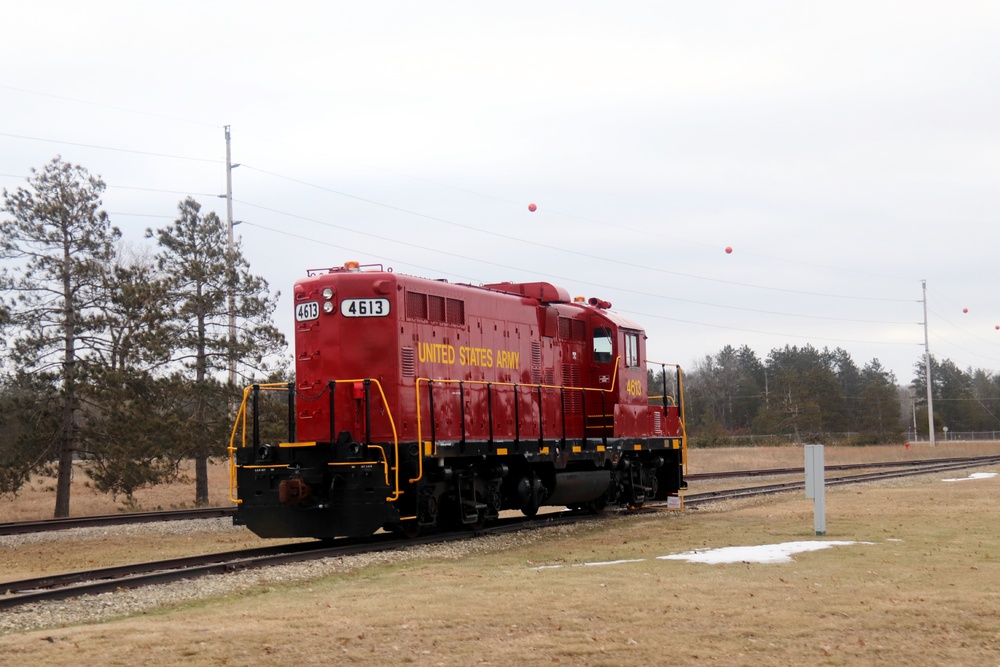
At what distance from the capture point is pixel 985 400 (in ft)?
431

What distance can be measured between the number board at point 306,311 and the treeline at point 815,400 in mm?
71400

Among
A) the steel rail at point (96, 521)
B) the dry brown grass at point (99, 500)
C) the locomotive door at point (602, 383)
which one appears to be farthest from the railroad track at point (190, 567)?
the dry brown grass at point (99, 500)

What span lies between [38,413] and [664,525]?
17681 mm

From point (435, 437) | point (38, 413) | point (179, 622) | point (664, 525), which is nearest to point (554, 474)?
point (664, 525)

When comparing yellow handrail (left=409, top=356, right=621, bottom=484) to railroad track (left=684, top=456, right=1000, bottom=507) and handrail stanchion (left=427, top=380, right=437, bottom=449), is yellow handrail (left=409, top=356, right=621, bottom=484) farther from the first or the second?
railroad track (left=684, top=456, right=1000, bottom=507)

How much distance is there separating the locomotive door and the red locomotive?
0.11 feet

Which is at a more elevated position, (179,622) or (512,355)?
(512,355)

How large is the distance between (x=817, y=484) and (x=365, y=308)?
786cm

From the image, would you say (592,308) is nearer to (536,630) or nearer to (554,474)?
(554,474)

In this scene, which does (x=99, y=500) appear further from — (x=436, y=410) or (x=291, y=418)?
(x=436, y=410)

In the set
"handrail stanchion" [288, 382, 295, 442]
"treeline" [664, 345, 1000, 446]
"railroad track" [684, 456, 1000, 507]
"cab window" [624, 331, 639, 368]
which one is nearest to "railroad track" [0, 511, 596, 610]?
"handrail stanchion" [288, 382, 295, 442]

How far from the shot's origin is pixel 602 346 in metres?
23.3

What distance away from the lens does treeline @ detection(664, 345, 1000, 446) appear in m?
91.0

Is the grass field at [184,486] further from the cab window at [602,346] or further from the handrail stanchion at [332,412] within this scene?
the handrail stanchion at [332,412]
